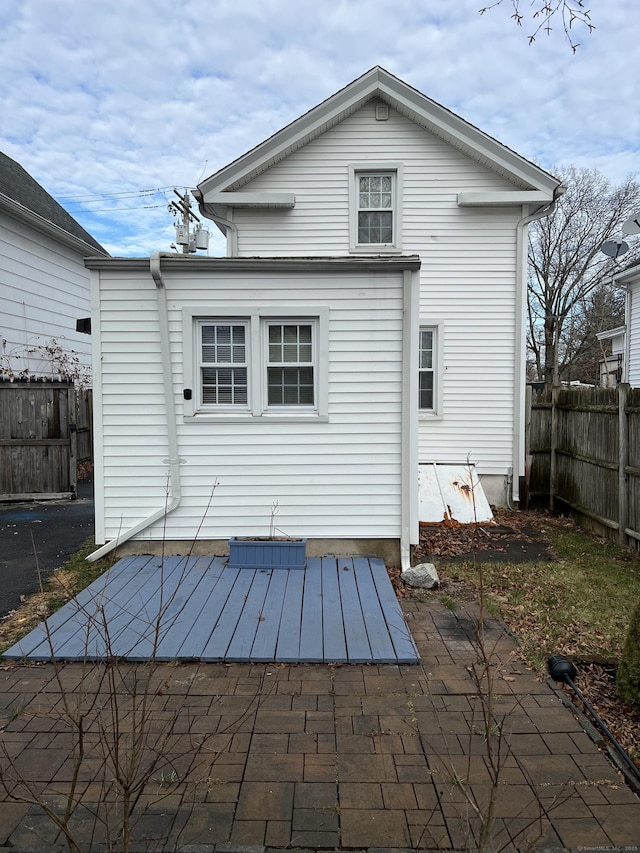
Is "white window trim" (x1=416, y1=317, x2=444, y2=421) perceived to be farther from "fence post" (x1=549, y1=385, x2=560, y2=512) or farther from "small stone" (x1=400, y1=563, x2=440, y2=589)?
"small stone" (x1=400, y1=563, x2=440, y2=589)

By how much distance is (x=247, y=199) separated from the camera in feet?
28.9

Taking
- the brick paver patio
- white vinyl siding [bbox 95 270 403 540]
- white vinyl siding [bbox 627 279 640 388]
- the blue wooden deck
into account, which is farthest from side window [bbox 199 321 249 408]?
white vinyl siding [bbox 627 279 640 388]

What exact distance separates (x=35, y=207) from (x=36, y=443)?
238 inches

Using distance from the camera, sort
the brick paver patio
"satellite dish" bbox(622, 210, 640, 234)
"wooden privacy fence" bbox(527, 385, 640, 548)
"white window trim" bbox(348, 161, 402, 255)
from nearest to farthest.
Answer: the brick paver patio < "wooden privacy fence" bbox(527, 385, 640, 548) < "satellite dish" bbox(622, 210, 640, 234) < "white window trim" bbox(348, 161, 402, 255)

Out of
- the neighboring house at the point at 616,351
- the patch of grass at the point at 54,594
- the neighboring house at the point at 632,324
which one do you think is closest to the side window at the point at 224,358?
the patch of grass at the point at 54,594

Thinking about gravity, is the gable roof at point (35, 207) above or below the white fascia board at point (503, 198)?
above

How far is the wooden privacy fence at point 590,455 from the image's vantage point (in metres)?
6.60

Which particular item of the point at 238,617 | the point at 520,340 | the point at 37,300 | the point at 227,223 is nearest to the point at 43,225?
the point at 37,300

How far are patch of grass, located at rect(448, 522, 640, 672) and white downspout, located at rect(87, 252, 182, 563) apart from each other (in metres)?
3.28

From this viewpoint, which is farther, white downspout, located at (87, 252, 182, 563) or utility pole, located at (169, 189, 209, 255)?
utility pole, located at (169, 189, 209, 255)

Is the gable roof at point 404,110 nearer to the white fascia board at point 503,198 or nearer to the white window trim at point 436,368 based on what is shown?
the white fascia board at point 503,198

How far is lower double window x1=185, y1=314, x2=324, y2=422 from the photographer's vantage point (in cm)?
604

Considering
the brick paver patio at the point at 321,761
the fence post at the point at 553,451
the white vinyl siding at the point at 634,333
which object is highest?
the white vinyl siding at the point at 634,333

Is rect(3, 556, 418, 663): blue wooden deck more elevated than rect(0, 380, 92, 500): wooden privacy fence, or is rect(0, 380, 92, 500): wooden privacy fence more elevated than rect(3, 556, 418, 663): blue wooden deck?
rect(0, 380, 92, 500): wooden privacy fence
